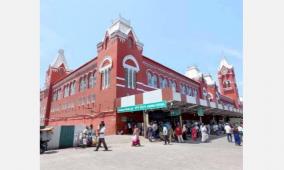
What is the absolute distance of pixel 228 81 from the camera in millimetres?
56812

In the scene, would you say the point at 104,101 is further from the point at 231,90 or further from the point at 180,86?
the point at 231,90

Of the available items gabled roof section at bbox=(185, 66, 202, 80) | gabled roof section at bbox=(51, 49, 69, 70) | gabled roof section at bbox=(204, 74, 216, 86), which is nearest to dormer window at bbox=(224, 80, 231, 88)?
gabled roof section at bbox=(204, 74, 216, 86)

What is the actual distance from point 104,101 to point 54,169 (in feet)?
55.3

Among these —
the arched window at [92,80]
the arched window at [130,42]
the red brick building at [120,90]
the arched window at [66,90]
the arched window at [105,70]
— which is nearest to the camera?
the red brick building at [120,90]

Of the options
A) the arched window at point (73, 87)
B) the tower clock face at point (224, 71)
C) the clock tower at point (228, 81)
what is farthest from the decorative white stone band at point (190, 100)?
the tower clock face at point (224, 71)

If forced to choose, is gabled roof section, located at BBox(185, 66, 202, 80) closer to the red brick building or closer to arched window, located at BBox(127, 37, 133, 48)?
the red brick building

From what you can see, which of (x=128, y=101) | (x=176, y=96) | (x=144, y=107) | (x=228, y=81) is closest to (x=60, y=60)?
(x=128, y=101)

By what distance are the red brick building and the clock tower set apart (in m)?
22.2

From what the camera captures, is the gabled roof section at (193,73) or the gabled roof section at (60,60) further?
the gabled roof section at (193,73)

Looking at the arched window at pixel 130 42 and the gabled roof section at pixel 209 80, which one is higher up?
the arched window at pixel 130 42

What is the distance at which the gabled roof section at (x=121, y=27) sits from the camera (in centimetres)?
2514

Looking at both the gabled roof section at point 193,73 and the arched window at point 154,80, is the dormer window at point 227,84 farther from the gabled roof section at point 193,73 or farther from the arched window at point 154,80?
the arched window at point 154,80

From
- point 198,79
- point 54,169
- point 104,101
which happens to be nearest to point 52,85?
point 104,101

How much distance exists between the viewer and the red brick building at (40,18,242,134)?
19750 mm
